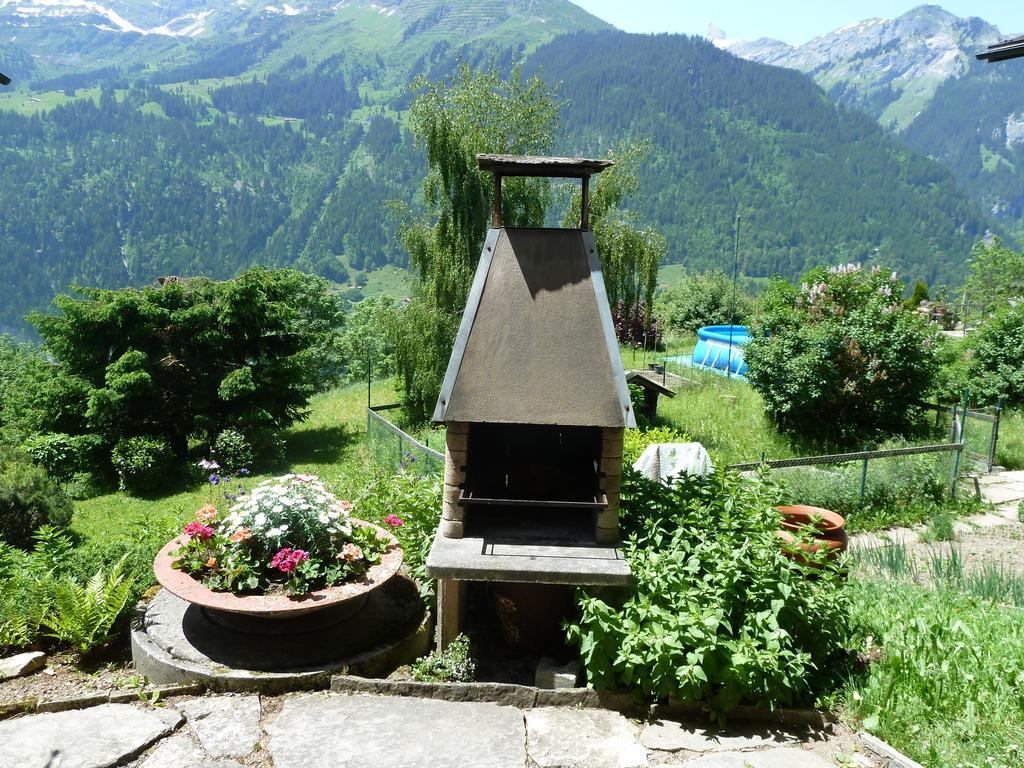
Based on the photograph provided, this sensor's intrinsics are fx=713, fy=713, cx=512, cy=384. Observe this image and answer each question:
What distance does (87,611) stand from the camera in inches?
188

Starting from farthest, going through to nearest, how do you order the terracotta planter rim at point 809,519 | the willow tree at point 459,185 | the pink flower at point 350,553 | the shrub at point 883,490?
the willow tree at point 459,185 < the shrub at point 883,490 < the terracotta planter rim at point 809,519 < the pink flower at point 350,553

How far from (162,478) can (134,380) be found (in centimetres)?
245

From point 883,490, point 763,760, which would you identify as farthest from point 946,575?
point 883,490

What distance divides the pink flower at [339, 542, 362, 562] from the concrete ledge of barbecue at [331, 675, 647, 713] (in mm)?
803

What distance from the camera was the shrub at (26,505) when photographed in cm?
1078

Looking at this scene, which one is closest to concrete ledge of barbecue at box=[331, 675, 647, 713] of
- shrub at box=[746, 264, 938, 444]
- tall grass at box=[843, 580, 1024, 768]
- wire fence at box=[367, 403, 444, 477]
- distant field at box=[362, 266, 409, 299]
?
tall grass at box=[843, 580, 1024, 768]

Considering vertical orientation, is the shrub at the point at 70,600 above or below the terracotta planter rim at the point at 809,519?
below

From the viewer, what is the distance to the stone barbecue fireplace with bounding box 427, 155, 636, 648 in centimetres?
462

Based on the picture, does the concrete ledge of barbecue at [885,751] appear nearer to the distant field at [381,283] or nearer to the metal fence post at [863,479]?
the metal fence post at [863,479]

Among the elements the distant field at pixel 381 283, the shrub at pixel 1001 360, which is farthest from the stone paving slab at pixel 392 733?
the distant field at pixel 381 283

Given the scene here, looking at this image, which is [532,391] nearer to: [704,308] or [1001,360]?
[1001,360]

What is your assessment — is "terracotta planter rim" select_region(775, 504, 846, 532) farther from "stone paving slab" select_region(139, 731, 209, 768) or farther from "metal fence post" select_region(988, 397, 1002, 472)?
"metal fence post" select_region(988, 397, 1002, 472)

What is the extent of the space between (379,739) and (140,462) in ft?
48.0

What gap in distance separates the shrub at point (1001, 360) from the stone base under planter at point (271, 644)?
52.3 feet
